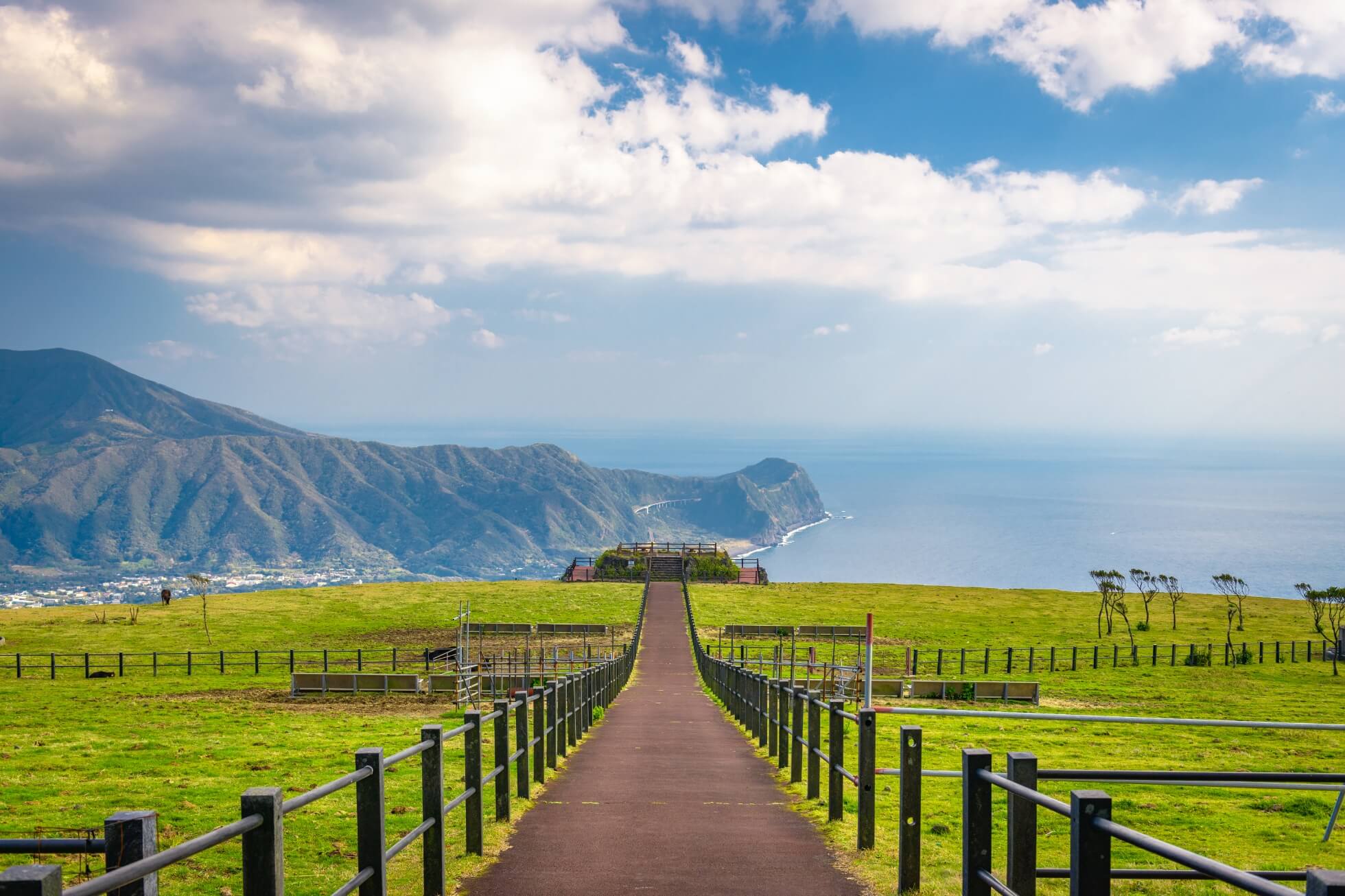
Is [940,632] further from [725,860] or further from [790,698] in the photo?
[725,860]

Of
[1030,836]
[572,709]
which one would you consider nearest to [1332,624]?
[572,709]

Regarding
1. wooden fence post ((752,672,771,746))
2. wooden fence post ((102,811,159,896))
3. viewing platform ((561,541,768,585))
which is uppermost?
wooden fence post ((102,811,159,896))

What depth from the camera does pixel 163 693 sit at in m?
31.0

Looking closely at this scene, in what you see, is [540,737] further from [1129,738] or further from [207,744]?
[1129,738]

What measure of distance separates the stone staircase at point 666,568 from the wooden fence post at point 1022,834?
213 ft

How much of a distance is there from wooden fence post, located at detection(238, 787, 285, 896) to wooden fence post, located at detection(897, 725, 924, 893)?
4.50 m

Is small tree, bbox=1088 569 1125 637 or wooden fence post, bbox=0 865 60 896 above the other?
wooden fence post, bbox=0 865 60 896

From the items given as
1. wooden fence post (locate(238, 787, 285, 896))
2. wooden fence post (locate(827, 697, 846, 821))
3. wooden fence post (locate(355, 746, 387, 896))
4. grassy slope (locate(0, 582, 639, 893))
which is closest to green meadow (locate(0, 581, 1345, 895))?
grassy slope (locate(0, 582, 639, 893))

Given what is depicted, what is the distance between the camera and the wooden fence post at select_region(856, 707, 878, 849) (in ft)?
28.6

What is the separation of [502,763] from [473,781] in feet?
5.35

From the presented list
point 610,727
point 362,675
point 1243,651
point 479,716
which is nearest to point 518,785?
point 479,716

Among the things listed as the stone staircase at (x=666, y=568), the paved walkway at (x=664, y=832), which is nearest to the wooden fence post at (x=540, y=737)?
the paved walkway at (x=664, y=832)

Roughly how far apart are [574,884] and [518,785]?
4.05m

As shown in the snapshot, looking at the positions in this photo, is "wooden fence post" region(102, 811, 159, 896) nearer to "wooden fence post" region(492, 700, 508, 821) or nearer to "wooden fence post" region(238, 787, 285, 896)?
"wooden fence post" region(238, 787, 285, 896)
